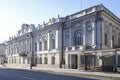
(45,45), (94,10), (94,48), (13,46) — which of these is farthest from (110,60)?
(13,46)

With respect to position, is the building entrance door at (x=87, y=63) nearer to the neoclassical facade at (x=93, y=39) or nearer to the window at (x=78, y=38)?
the neoclassical facade at (x=93, y=39)

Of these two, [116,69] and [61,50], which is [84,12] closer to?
[61,50]

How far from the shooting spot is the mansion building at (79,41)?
1471 inches

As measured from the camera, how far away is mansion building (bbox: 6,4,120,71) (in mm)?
37375

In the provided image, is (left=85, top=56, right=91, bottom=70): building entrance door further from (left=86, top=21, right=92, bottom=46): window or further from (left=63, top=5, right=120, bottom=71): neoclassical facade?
(left=86, top=21, right=92, bottom=46): window

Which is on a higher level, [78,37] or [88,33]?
[88,33]

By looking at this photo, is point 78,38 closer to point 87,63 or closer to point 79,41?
point 79,41

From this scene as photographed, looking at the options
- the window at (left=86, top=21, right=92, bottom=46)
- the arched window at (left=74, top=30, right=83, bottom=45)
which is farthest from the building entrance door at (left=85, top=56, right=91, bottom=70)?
the arched window at (left=74, top=30, right=83, bottom=45)

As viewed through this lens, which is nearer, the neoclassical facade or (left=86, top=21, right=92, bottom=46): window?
the neoclassical facade

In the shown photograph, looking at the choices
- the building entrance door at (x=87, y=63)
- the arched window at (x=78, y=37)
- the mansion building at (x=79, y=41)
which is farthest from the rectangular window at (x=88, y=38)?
the building entrance door at (x=87, y=63)

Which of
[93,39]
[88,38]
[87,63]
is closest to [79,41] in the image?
[88,38]

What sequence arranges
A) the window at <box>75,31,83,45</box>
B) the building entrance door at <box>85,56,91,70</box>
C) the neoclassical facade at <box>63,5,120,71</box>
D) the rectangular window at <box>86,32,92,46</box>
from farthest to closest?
the window at <box>75,31,83,45</box> < the rectangular window at <box>86,32,92,46</box> < the building entrance door at <box>85,56,91,70</box> < the neoclassical facade at <box>63,5,120,71</box>

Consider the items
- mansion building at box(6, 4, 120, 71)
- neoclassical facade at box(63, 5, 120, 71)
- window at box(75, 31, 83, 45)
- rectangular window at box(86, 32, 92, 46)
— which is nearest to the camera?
neoclassical facade at box(63, 5, 120, 71)

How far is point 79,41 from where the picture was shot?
4422cm
